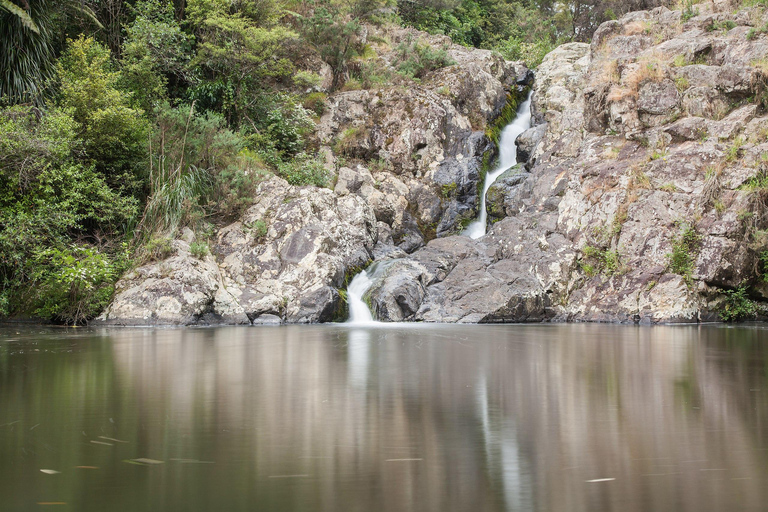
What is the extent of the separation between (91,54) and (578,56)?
20.0 meters

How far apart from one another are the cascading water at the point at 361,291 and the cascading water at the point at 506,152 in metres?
4.54

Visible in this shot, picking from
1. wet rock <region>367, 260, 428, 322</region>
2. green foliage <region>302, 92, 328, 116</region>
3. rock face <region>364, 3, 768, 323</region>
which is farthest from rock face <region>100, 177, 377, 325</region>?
green foliage <region>302, 92, 328, 116</region>

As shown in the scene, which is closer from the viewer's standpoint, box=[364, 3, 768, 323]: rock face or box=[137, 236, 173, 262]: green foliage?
box=[137, 236, 173, 262]: green foliage

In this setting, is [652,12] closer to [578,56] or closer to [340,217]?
[578,56]

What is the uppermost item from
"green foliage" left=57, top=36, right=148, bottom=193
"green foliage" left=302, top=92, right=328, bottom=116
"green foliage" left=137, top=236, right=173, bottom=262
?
"green foliage" left=302, top=92, right=328, bottom=116

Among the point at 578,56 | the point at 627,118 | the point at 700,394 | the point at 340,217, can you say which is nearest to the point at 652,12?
the point at 578,56

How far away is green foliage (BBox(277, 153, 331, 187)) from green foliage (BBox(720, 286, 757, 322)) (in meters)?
11.6

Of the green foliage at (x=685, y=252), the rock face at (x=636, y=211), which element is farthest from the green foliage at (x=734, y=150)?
the green foliage at (x=685, y=252)

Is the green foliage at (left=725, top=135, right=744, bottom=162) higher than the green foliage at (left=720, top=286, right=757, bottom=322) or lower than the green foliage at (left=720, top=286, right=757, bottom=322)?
higher

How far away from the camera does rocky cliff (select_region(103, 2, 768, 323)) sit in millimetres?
13586

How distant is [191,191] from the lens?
15.2 m

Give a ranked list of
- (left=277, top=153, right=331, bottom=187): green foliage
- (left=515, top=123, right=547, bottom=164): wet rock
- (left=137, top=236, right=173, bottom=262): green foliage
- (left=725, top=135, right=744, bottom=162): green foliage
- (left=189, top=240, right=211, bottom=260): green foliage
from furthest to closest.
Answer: (left=515, top=123, right=547, bottom=164): wet rock, (left=277, top=153, right=331, bottom=187): green foliage, (left=725, top=135, right=744, bottom=162): green foliage, (left=189, top=240, right=211, bottom=260): green foliage, (left=137, top=236, right=173, bottom=262): green foliage

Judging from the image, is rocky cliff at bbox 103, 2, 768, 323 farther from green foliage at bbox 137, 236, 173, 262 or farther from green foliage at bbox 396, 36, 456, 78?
green foliage at bbox 396, 36, 456, 78

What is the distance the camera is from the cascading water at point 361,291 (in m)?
14.7
